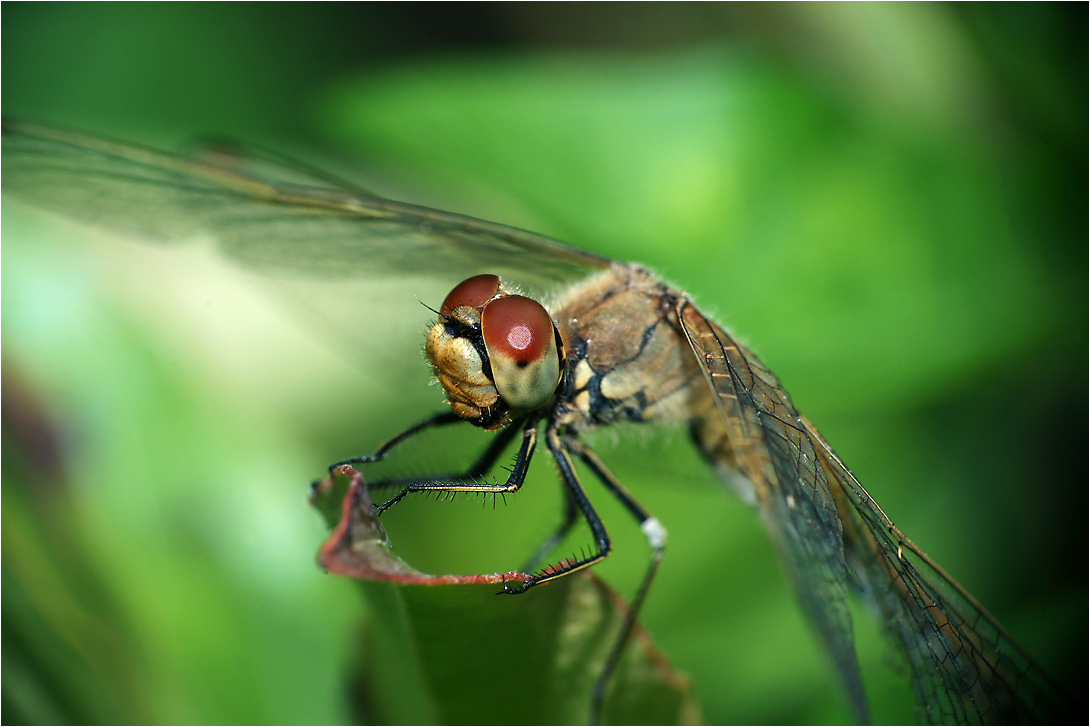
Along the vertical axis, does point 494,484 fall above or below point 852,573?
above

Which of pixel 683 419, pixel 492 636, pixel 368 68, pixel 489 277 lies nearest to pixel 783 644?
pixel 683 419

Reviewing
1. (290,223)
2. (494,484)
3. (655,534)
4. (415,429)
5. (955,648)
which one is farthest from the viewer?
(290,223)

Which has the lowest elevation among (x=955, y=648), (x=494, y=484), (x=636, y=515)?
(x=955, y=648)

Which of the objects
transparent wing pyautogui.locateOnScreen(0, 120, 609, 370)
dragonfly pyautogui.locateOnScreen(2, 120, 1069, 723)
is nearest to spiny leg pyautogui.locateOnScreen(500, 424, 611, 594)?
dragonfly pyautogui.locateOnScreen(2, 120, 1069, 723)

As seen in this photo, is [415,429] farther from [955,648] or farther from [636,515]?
[955,648]

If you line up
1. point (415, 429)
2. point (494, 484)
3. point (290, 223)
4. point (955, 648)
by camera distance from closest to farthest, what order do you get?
point (955, 648), point (494, 484), point (415, 429), point (290, 223)

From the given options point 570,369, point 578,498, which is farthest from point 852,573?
point 570,369

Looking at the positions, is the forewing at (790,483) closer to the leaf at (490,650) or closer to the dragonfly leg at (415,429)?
the leaf at (490,650)
